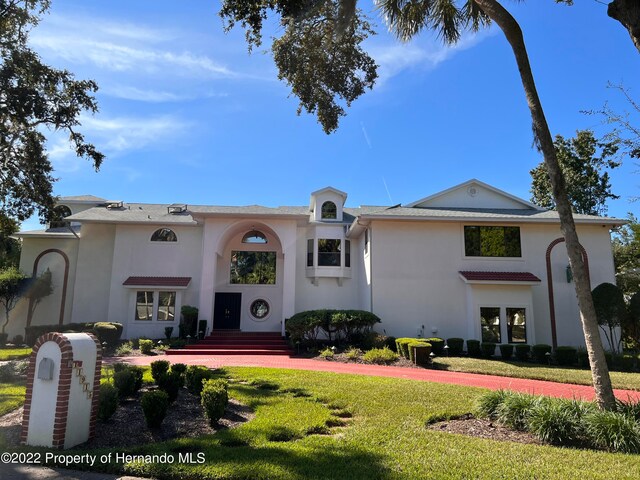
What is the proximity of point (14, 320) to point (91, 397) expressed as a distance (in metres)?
18.8

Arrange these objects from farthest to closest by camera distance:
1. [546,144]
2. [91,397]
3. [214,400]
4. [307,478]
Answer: [546,144], [214,400], [91,397], [307,478]

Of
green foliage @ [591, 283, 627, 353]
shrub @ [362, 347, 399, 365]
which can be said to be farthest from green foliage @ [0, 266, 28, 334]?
green foliage @ [591, 283, 627, 353]

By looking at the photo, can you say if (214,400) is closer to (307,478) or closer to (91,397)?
(91,397)

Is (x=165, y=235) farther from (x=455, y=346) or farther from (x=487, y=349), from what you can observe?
(x=487, y=349)

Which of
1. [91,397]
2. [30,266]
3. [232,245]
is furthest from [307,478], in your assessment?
[30,266]

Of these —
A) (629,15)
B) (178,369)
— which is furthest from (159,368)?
(629,15)

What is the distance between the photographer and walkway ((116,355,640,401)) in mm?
10155

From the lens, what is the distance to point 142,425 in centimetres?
620

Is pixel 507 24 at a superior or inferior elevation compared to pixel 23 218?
superior

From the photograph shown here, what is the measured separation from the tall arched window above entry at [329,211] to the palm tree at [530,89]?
1241 centimetres

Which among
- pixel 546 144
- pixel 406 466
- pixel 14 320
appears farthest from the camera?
pixel 14 320

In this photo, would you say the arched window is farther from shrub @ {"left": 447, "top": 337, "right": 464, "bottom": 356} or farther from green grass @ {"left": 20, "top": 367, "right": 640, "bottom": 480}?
shrub @ {"left": 447, "top": 337, "right": 464, "bottom": 356}

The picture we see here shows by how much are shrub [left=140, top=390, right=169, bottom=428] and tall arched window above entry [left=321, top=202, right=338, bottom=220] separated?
1618 cm

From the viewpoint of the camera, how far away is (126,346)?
16.8 m
